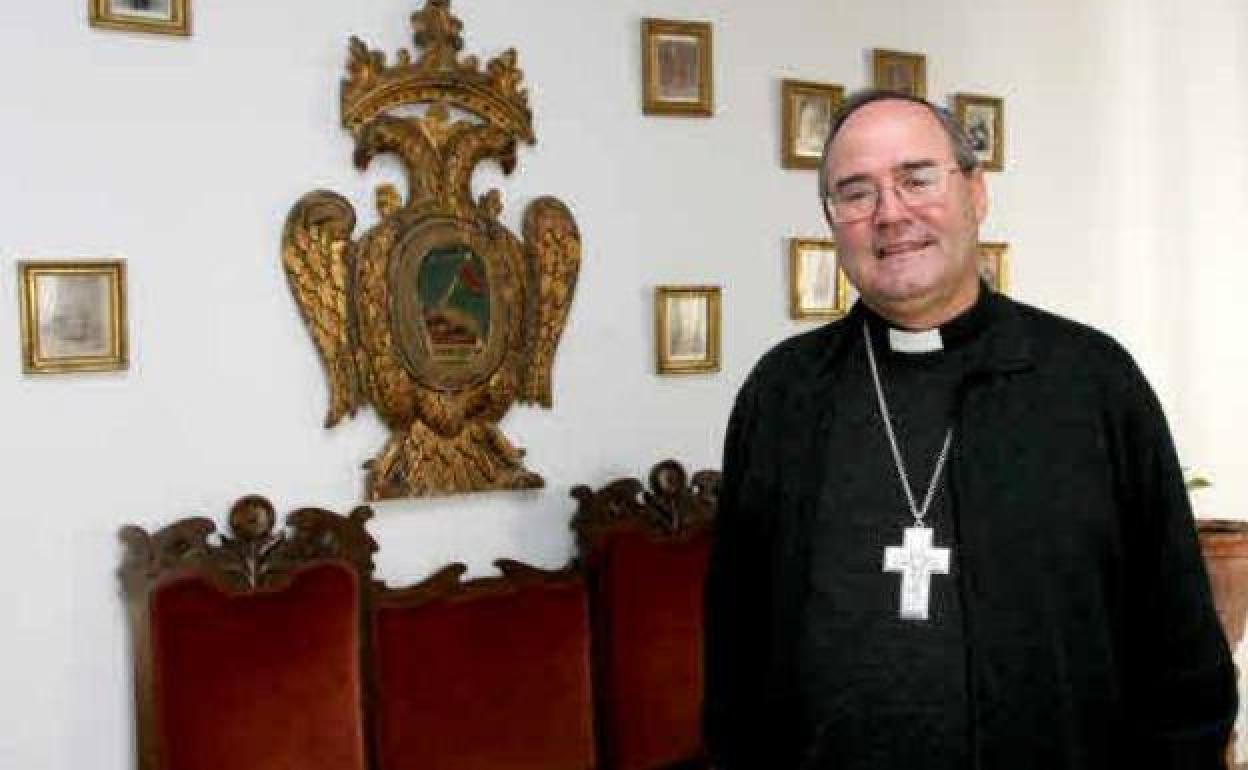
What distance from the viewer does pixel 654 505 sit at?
12.5ft

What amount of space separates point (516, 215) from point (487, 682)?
118 cm

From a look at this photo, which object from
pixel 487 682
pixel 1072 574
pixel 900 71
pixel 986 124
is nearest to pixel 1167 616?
pixel 1072 574

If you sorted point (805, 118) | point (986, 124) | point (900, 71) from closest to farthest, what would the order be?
point (805, 118) → point (900, 71) → point (986, 124)

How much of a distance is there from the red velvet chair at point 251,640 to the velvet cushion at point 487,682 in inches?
4.0

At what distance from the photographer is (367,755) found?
10.8ft

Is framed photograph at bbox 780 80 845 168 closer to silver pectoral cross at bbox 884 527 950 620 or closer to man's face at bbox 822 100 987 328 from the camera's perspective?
man's face at bbox 822 100 987 328

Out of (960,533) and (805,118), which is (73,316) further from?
(805,118)

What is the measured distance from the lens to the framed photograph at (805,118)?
→ 4.16 m

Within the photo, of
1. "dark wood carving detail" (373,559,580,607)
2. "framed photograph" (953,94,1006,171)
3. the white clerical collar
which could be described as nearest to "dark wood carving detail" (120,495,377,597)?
"dark wood carving detail" (373,559,580,607)

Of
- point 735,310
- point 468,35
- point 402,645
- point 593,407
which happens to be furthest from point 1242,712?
point 468,35

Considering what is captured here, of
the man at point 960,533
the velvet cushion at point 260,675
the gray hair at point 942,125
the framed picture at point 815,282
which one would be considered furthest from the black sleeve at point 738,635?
the framed picture at point 815,282

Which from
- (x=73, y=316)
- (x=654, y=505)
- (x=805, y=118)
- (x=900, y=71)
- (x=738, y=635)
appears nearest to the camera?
(x=738, y=635)

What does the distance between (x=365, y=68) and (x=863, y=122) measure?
1.59 meters

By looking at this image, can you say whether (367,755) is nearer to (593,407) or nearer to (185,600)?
(185,600)
